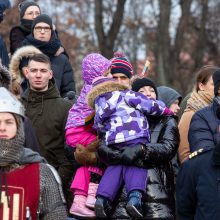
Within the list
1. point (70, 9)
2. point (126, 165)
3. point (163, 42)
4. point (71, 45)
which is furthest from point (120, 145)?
point (70, 9)

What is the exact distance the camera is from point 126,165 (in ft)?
23.6

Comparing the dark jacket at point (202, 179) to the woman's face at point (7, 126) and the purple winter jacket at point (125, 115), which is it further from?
the woman's face at point (7, 126)

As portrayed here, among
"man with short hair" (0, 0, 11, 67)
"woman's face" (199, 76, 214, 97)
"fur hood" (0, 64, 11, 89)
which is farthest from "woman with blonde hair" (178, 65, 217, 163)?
"man with short hair" (0, 0, 11, 67)

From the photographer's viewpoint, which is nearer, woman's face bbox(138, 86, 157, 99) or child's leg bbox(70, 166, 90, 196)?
child's leg bbox(70, 166, 90, 196)

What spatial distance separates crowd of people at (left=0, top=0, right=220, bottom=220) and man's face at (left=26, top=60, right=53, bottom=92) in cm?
30

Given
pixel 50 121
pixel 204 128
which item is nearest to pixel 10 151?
pixel 204 128

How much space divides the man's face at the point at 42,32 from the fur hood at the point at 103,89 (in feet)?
9.81

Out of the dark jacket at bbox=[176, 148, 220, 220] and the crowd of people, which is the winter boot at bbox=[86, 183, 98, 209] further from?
the dark jacket at bbox=[176, 148, 220, 220]

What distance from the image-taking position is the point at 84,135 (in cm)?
778

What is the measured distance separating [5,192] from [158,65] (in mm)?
24730

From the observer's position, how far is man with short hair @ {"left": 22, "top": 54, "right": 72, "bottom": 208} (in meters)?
8.42

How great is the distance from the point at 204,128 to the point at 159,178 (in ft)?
1.94

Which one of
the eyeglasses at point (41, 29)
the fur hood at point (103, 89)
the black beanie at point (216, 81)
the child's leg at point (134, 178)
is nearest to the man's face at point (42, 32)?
the eyeglasses at point (41, 29)

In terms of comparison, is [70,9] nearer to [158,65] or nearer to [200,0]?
[200,0]
